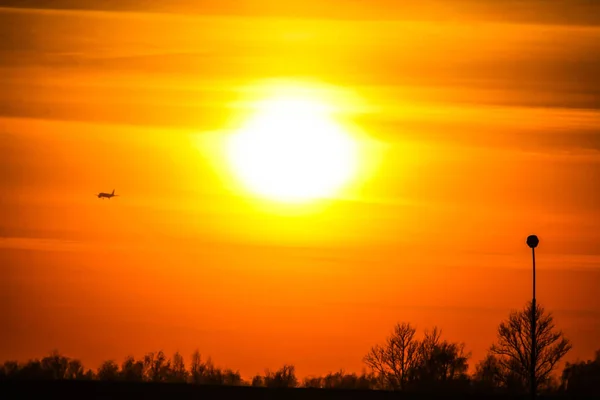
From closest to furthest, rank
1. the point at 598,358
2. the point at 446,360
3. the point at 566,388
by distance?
the point at 566,388 < the point at 446,360 < the point at 598,358

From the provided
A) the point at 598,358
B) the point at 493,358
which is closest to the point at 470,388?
the point at 493,358

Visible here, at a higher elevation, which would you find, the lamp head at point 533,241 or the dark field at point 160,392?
the lamp head at point 533,241

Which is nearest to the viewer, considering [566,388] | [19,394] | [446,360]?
[19,394]

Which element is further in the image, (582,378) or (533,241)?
(582,378)

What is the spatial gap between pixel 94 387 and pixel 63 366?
6346 cm

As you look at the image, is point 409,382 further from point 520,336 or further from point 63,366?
point 63,366

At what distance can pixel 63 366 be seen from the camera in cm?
14938

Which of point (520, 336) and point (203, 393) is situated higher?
point (520, 336)

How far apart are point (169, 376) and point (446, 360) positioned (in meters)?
30.2

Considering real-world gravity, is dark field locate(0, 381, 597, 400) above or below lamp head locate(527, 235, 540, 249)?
below

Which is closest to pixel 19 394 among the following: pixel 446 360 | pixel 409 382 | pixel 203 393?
pixel 203 393

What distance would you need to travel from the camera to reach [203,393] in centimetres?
8806

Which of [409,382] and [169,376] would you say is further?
[169,376]

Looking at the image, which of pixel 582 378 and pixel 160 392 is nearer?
pixel 160 392
